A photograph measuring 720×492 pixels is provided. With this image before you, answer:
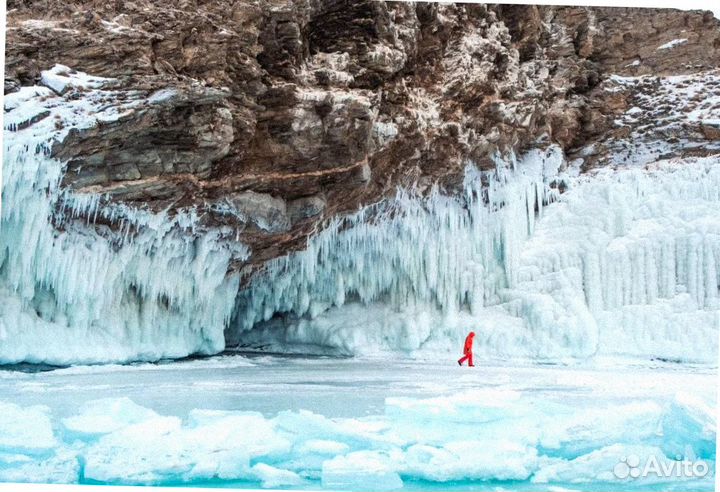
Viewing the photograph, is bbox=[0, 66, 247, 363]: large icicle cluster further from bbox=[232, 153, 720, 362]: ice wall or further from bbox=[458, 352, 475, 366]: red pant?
Answer: bbox=[458, 352, 475, 366]: red pant

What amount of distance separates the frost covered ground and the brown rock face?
3296mm

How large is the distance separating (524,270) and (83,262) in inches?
307

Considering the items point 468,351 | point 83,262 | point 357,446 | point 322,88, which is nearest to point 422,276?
point 468,351

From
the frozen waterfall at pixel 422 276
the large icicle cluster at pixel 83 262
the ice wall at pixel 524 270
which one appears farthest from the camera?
the ice wall at pixel 524 270

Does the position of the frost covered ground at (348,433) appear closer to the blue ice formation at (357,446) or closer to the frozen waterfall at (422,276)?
the blue ice formation at (357,446)

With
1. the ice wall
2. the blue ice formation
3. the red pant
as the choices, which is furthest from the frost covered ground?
the ice wall

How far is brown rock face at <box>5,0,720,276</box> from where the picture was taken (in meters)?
10.4

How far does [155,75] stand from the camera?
10.4 meters

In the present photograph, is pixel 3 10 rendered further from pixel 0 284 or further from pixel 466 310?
pixel 466 310

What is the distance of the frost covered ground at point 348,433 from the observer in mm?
7926

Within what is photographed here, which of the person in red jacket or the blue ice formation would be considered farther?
the person in red jacket

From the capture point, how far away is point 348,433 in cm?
849

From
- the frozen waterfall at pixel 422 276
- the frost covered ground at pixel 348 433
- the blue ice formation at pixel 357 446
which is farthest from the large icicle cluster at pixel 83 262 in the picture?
the blue ice formation at pixel 357 446

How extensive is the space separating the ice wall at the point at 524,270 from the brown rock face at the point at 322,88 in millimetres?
728
